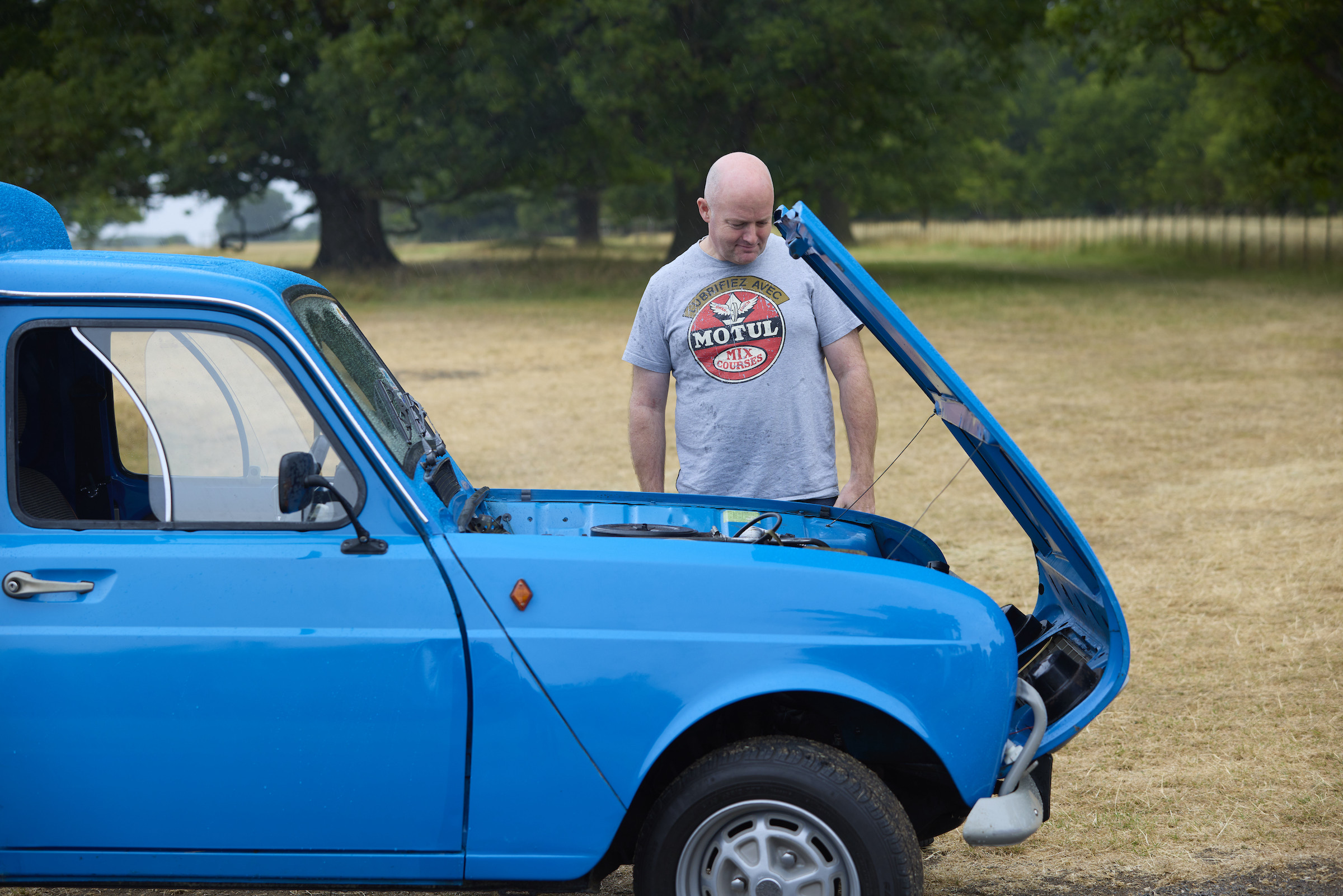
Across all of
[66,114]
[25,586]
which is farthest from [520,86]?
[25,586]

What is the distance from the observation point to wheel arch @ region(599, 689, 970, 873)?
3.03 m

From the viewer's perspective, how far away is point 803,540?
340cm

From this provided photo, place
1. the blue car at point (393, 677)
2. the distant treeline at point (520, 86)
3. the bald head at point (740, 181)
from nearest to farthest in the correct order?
1. the blue car at point (393, 677)
2. the bald head at point (740, 181)
3. the distant treeline at point (520, 86)

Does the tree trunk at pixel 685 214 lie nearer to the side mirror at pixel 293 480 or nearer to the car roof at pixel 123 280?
the car roof at pixel 123 280

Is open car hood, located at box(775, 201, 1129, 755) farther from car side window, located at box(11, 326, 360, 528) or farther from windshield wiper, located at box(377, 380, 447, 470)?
car side window, located at box(11, 326, 360, 528)

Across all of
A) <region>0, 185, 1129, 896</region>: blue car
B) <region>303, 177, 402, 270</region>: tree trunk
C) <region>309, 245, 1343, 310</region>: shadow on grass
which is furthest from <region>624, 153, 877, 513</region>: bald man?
<region>303, 177, 402, 270</region>: tree trunk

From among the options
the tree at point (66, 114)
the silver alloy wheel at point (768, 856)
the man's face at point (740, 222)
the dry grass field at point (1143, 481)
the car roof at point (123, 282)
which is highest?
the tree at point (66, 114)

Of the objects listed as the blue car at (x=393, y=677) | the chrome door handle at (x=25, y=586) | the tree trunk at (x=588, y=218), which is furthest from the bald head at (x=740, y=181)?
the tree trunk at (x=588, y=218)

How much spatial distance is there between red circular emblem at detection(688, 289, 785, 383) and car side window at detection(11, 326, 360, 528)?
4.96 ft

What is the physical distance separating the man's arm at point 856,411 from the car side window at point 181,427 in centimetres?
179

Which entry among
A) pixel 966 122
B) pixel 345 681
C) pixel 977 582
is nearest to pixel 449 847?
pixel 345 681

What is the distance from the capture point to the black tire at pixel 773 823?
9.19ft

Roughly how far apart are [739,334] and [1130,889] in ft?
6.75

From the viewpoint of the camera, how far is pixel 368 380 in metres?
3.25
